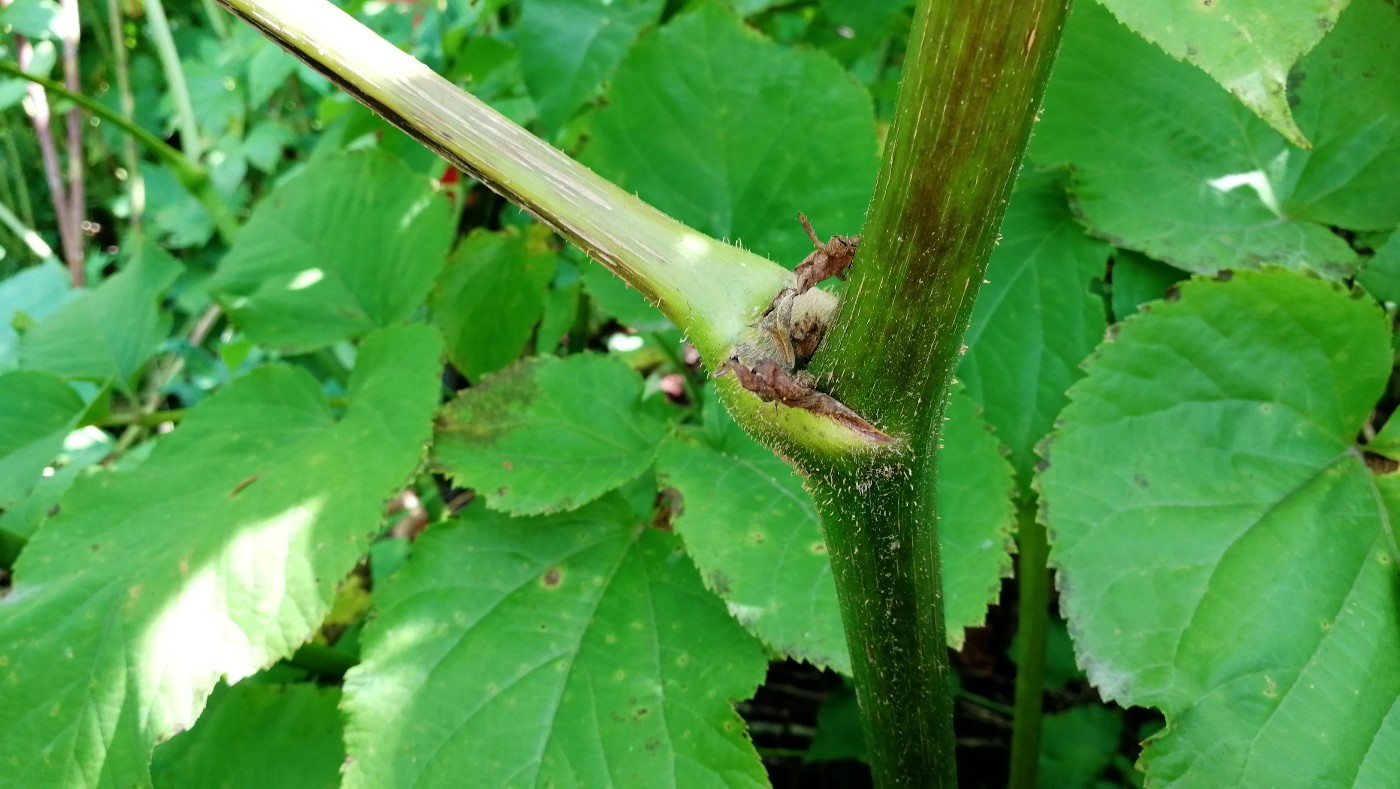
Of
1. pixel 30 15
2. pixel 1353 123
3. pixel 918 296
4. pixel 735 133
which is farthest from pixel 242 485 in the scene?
pixel 30 15

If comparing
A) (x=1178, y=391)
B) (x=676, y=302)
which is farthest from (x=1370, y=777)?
(x=676, y=302)

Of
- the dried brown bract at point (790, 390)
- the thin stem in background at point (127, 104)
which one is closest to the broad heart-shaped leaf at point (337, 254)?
the dried brown bract at point (790, 390)

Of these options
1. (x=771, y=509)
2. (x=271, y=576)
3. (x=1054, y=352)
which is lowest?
(x=271, y=576)

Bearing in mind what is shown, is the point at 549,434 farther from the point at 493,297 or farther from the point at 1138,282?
the point at 1138,282

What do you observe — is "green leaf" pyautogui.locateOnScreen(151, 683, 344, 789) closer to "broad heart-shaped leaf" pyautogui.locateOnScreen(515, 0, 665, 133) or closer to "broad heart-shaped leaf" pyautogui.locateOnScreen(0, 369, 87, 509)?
"broad heart-shaped leaf" pyautogui.locateOnScreen(0, 369, 87, 509)

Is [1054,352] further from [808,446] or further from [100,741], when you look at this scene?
[100,741]

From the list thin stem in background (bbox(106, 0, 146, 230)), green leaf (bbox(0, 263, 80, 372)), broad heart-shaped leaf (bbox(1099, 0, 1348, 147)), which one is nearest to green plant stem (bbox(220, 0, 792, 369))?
broad heart-shaped leaf (bbox(1099, 0, 1348, 147))

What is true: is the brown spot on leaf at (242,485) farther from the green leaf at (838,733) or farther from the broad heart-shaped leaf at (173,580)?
the green leaf at (838,733)
